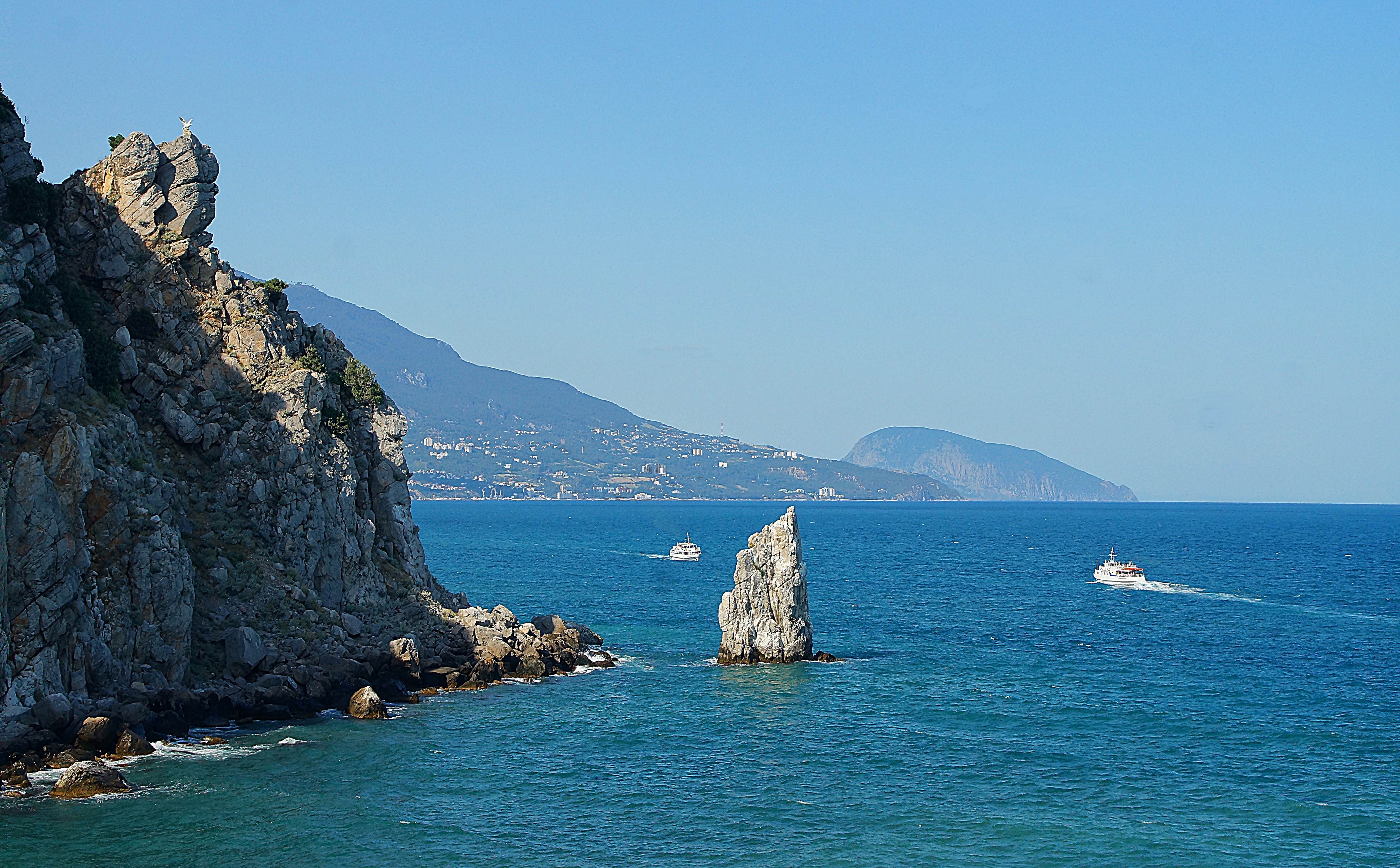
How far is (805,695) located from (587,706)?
528 inches

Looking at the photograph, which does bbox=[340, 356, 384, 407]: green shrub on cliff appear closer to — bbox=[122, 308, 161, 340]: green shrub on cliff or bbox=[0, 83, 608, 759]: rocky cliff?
bbox=[0, 83, 608, 759]: rocky cliff

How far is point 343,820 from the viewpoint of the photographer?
46.6 metres

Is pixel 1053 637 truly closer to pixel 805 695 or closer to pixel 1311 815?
pixel 805 695

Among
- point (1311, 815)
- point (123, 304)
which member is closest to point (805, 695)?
point (1311, 815)

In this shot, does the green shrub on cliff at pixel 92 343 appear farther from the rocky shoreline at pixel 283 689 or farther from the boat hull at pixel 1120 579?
the boat hull at pixel 1120 579

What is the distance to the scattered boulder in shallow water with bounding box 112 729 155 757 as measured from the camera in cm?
5225

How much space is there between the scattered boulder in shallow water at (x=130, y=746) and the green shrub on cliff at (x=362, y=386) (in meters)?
33.2

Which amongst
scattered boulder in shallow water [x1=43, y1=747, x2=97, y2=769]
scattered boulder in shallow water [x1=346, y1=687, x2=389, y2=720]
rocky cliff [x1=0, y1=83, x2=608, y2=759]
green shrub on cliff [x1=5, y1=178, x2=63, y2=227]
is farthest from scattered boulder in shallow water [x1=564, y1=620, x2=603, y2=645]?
green shrub on cliff [x1=5, y1=178, x2=63, y2=227]

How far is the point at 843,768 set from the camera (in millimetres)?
55750

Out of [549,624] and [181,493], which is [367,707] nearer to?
[181,493]

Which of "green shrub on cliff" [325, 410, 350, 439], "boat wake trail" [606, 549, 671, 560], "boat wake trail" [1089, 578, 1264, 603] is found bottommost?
"boat wake trail" [606, 549, 671, 560]

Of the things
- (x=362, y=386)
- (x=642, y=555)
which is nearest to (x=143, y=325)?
(x=362, y=386)

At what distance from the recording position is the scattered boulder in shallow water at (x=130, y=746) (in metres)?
52.2

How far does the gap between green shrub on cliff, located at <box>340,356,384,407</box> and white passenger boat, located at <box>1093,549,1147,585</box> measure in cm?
9179
